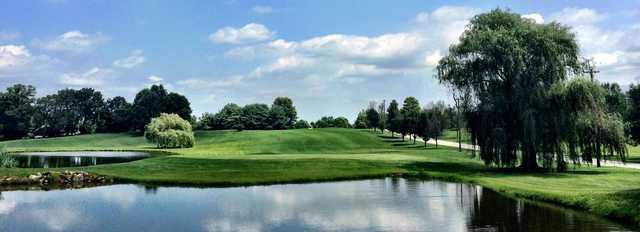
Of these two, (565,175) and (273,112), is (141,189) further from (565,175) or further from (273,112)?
(273,112)

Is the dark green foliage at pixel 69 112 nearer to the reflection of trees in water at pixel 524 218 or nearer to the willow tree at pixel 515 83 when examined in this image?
the willow tree at pixel 515 83

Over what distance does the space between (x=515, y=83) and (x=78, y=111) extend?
17332cm

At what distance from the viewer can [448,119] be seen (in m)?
109

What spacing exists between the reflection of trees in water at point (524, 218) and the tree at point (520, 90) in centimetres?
1643

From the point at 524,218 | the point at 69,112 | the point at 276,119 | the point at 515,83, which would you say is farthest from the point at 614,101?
the point at 69,112

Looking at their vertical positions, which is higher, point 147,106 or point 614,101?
point 147,106

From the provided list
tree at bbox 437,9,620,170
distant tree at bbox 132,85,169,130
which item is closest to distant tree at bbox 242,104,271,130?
distant tree at bbox 132,85,169,130

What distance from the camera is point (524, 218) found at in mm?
24734

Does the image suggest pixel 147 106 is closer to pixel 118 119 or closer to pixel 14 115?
pixel 118 119

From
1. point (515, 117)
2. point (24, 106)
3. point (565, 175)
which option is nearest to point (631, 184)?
point (565, 175)

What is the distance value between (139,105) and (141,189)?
133842mm

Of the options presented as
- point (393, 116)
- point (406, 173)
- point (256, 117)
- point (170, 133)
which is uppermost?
point (256, 117)

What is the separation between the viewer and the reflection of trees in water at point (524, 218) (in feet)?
74.2

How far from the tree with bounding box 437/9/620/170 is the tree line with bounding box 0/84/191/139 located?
123 m
